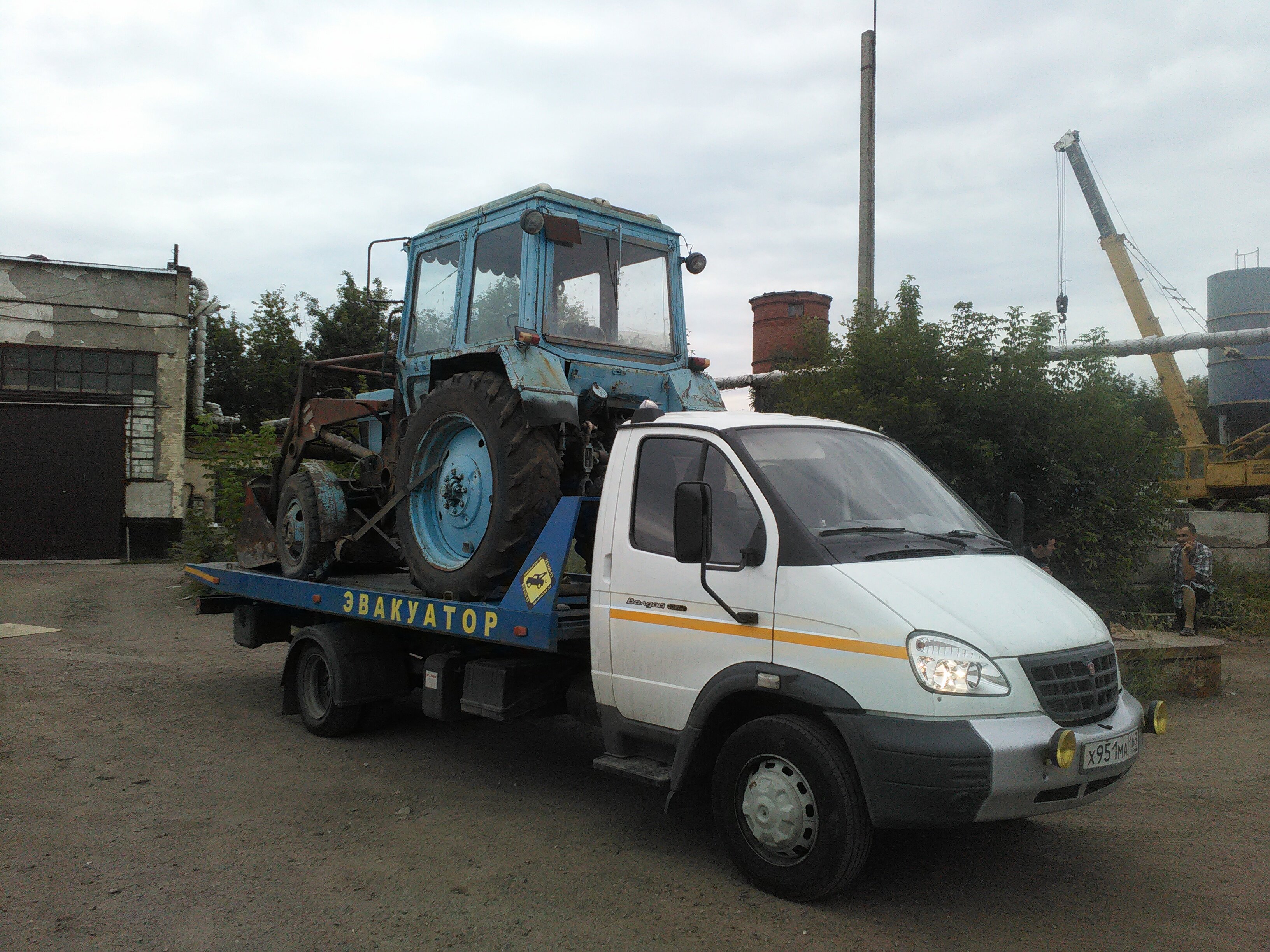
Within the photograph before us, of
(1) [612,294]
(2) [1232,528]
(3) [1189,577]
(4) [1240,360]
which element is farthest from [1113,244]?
(1) [612,294]

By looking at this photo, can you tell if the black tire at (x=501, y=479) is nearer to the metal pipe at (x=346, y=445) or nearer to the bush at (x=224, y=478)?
the metal pipe at (x=346, y=445)

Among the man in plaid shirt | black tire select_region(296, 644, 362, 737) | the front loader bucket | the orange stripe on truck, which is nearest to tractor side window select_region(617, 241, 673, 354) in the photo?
the orange stripe on truck

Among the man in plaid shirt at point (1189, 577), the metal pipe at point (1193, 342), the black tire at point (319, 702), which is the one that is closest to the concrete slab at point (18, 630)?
the black tire at point (319, 702)

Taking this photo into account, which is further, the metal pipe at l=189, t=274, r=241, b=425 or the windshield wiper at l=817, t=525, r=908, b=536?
the metal pipe at l=189, t=274, r=241, b=425

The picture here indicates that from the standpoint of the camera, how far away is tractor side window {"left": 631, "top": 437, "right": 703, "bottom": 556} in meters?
4.79

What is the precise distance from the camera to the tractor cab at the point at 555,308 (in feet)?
20.5

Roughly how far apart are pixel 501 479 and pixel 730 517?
1682 millimetres

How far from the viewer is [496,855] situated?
4.79 m

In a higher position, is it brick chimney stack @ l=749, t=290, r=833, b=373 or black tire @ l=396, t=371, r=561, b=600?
brick chimney stack @ l=749, t=290, r=833, b=373

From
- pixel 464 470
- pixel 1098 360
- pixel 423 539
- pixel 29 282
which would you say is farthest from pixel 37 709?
pixel 29 282

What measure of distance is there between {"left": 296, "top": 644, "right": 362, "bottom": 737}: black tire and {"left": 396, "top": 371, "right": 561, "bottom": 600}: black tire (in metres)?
1.55

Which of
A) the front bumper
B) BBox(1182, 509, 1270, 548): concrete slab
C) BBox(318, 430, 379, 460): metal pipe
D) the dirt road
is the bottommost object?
the dirt road

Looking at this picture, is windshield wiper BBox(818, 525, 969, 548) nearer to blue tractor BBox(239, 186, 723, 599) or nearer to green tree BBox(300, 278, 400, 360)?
blue tractor BBox(239, 186, 723, 599)

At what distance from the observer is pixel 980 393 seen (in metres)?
10.1
